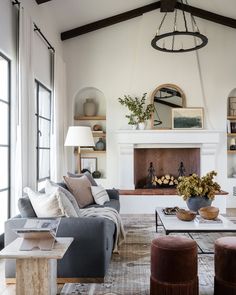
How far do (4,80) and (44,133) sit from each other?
185 centimetres

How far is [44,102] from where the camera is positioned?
601cm

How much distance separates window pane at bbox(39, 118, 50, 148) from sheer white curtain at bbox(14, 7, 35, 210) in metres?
1.18

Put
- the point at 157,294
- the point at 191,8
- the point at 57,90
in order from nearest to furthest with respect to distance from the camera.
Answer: the point at 157,294, the point at 57,90, the point at 191,8

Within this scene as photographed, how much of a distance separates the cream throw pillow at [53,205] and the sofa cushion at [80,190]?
145cm

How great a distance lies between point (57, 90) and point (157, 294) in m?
4.34

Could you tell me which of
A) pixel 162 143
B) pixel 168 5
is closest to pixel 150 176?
pixel 162 143

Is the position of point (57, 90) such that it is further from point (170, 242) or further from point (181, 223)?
point (170, 242)

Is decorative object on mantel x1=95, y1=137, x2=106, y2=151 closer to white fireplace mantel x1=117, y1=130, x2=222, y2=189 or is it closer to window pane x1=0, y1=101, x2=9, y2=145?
white fireplace mantel x1=117, y1=130, x2=222, y2=189

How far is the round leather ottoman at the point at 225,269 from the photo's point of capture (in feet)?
8.55

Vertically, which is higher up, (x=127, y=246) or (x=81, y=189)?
(x=81, y=189)

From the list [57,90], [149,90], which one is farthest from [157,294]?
[149,90]

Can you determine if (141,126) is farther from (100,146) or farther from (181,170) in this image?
(181,170)

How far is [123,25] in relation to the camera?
23.1ft

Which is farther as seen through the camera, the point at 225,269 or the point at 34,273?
the point at 225,269
